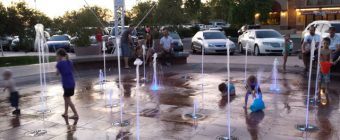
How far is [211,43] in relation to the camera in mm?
21438

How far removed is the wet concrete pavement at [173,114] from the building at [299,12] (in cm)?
3307

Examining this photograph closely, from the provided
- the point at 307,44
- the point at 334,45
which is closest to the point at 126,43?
the point at 307,44

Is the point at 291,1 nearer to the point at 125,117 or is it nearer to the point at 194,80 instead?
→ the point at 194,80

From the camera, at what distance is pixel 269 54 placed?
2022 centimetres

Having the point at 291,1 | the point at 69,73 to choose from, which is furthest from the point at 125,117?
the point at 291,1

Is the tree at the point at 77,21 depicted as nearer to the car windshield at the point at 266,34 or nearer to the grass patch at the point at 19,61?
the grass patch at the point at 19,61

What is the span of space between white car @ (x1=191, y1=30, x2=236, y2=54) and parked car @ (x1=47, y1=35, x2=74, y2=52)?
9144 mm

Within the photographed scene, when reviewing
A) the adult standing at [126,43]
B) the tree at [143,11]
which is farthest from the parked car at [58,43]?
the adult standing at [126,43]

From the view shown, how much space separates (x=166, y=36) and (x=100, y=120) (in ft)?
26.9

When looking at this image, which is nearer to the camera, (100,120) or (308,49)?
(100,120)

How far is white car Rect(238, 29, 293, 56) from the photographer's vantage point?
19.7 m

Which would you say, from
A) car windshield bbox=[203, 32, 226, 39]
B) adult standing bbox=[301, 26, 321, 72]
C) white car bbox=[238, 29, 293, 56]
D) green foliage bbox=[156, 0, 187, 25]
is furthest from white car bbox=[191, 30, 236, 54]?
adult standing bbox=[301, 26, 321, 72]

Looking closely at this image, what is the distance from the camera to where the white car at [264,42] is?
64.7ft

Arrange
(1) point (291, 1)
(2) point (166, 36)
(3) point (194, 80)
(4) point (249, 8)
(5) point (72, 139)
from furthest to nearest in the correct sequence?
(1) point (291, 1), (4) point (249, 8), (2) point (166, 36), (3) point (194, 80), (5) point (72, 139)
